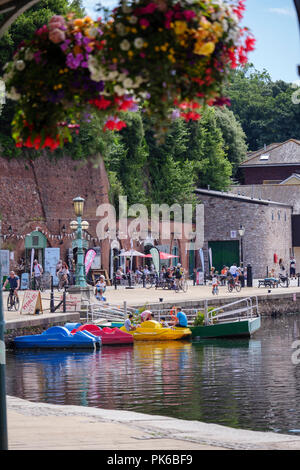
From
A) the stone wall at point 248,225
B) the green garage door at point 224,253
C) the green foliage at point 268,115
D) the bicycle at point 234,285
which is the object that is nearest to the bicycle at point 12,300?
the bicycle at point 234,285

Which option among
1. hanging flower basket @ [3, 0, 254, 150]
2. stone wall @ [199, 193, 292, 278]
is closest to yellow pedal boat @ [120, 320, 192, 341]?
hanging flower basket @ [3, 0, 254, 150]

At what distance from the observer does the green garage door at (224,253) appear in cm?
5838

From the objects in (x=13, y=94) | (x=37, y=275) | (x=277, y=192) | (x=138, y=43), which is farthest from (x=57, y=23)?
(x=277, y=192)

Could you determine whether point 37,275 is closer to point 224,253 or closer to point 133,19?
point 224,253

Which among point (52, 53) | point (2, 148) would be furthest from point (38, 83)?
point (2, 148)

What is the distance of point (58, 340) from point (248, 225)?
3248 centimetres

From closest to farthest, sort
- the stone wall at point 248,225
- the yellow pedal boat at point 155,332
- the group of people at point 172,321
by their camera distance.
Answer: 1. the yellow pedal boat at point 155,332
2. the group of people at point 172,321
3. the stone wall at point 248,225

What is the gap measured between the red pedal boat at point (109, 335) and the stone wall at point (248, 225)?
97.1 ft

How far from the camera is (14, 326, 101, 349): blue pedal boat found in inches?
1053

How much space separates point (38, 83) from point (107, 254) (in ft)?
143

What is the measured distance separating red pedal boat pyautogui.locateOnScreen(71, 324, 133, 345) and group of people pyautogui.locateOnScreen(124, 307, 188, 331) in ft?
3.23

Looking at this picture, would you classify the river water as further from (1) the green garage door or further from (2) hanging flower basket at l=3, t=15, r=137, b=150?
(1) the green garage door

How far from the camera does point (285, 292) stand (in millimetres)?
44000

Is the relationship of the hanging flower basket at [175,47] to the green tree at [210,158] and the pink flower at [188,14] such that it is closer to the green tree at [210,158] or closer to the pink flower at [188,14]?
the pink flower at [188,14]
